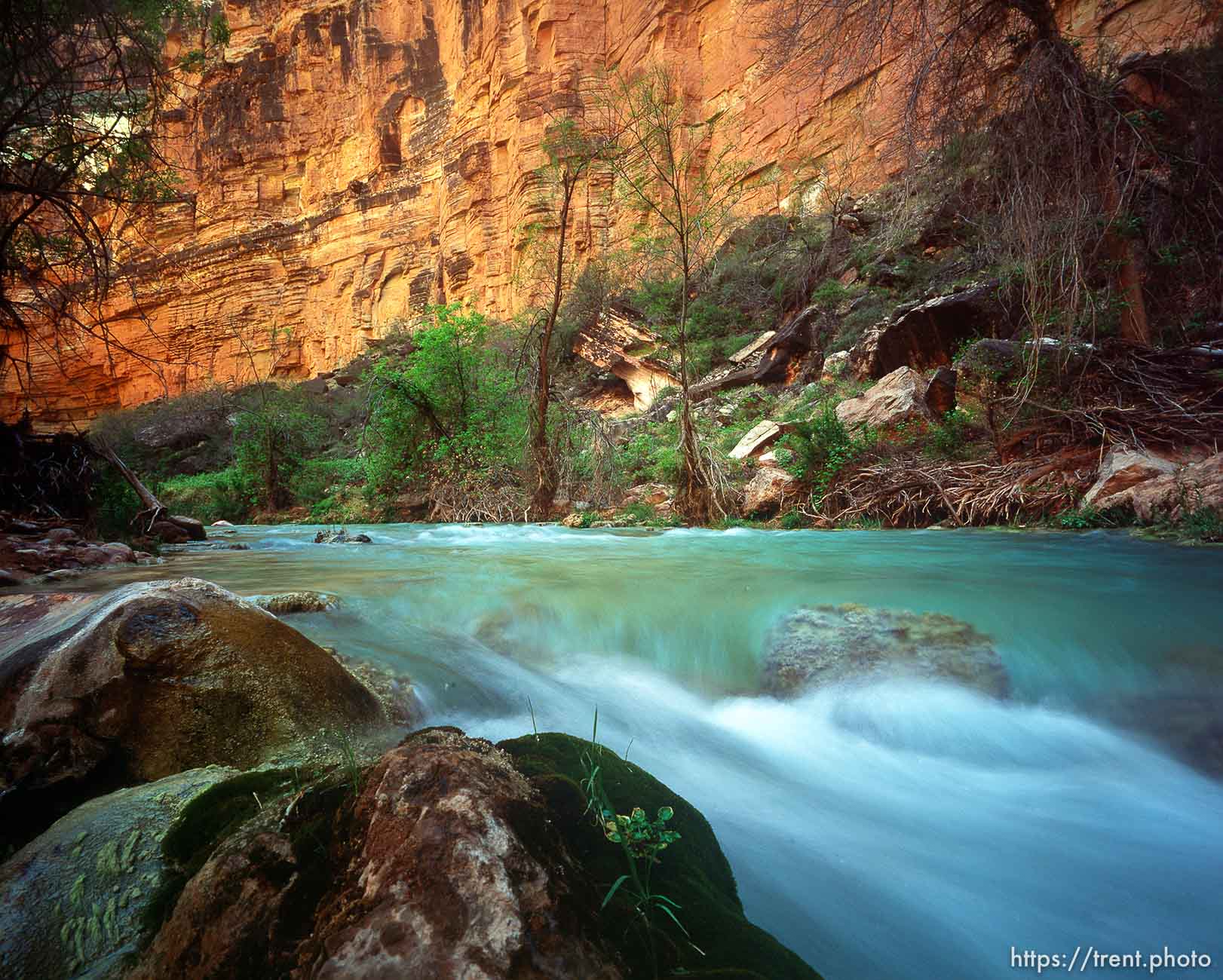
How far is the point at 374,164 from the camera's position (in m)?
32.2

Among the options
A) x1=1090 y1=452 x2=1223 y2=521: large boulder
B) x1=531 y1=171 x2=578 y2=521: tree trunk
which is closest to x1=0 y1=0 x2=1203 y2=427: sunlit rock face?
x1=531 y1=171 x2=578 y2=521: tree trunk

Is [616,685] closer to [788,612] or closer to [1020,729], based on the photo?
[788,612]

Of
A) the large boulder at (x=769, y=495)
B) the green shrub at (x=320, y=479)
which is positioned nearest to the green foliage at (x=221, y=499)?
the green shrub at (x=320, y=479)

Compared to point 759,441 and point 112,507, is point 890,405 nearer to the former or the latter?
point 759,441

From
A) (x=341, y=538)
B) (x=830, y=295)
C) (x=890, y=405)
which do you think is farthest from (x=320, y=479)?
(x=830, y=295)

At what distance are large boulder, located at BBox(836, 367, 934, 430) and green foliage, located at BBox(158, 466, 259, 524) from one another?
47.9ft

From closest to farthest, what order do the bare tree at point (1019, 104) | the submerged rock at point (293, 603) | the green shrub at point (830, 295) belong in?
the submerged rock at point (293, 603)
the bare tree at point (1019, 104)
the green shrub at point (830, 295)

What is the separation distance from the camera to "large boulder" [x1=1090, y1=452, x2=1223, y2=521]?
4.73m

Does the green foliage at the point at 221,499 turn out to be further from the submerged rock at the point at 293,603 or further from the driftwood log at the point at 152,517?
the submerged rock at the point at 293,603

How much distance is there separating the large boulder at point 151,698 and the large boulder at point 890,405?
25.7 feet

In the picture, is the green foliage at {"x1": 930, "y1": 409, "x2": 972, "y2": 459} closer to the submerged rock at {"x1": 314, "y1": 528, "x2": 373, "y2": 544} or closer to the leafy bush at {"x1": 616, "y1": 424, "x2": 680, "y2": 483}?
the leafy bush at {"x1": 616, "y1": 424, "x2": 680, "y2": 483}

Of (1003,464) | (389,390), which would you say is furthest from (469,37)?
(1003,464)

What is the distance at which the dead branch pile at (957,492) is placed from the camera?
6.07 meters

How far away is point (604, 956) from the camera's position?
1.01 meters
